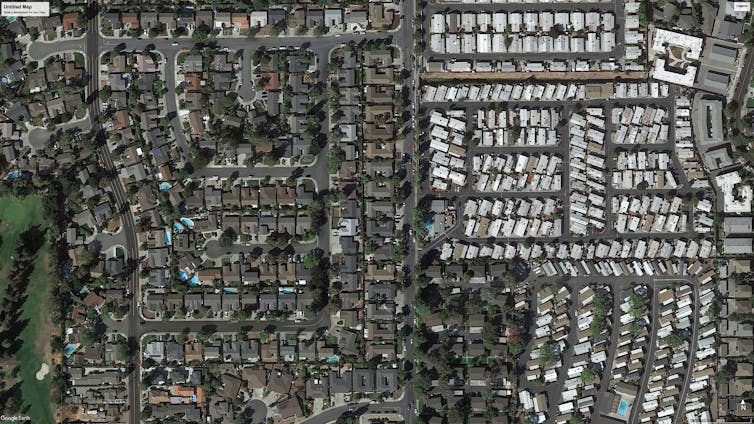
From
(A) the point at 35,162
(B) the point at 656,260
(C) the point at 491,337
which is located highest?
(A) the point at 35,162

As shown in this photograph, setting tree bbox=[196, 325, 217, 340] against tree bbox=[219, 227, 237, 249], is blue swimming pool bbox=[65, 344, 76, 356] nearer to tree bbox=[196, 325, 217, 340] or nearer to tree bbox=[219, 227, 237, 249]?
tree bbox=[196, 325, 217, 340]

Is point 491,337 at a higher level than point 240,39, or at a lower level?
lower

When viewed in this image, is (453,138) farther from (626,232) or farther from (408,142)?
(626,232)

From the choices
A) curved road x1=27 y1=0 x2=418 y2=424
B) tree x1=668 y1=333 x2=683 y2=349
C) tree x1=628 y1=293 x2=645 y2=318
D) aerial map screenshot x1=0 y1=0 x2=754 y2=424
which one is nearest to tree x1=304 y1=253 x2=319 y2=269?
aerial map screenshot x1=0 y1=0 x2=754 y2=424

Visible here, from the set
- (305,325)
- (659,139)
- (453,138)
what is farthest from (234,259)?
(659,139)

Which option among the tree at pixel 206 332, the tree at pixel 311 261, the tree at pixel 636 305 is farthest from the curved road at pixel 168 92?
the tree at pixel 636 305
